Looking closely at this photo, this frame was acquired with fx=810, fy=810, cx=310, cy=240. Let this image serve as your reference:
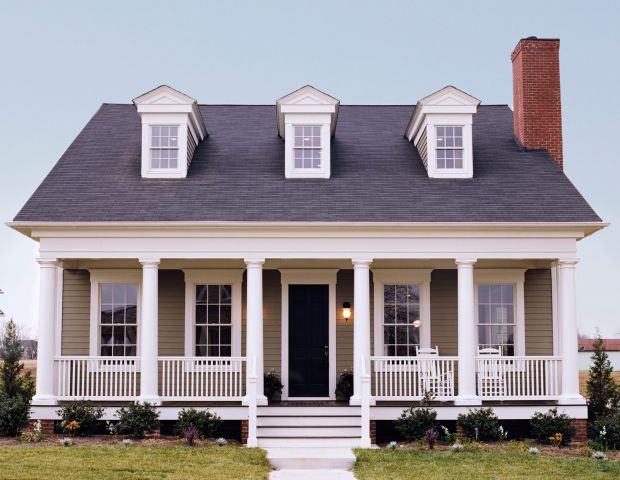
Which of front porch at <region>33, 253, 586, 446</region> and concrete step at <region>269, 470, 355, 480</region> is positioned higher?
front porch at <region>33, 253, 586, 446</region>

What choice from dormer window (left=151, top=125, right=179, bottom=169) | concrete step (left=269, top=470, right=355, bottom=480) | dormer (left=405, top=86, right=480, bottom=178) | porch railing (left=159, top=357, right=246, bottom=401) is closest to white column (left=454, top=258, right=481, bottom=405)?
dormer (left=405, top=86, right=480, bottom=178)

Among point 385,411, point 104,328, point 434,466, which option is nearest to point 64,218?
point 104,328

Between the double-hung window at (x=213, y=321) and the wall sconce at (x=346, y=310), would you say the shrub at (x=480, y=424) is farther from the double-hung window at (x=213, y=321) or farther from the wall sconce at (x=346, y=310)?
the double-hung window at (x=213, y=321)

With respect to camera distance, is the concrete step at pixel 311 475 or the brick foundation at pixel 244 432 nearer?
the concrete step at pixel 311 475

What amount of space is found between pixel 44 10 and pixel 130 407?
13.4m

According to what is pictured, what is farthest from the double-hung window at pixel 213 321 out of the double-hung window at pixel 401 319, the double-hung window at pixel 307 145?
the double-hung window at pixel 401 319

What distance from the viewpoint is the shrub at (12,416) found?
52.0 feet

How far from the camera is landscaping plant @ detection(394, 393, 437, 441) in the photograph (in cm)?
1561

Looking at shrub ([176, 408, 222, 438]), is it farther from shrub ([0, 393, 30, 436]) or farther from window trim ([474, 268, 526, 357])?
window trim ([474, 268, 526, 357])

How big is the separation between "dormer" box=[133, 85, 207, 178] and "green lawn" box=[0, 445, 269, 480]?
21.8ft

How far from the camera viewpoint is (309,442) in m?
15.2

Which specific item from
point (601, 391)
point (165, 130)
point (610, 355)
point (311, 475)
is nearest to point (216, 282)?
point (165, 130)

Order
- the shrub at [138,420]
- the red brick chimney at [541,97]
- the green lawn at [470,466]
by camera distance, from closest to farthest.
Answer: the green lawn at [470,466], the shrub at [138,420], the red brick chimney at [541,97]

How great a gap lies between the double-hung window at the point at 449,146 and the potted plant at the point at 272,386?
609cm
